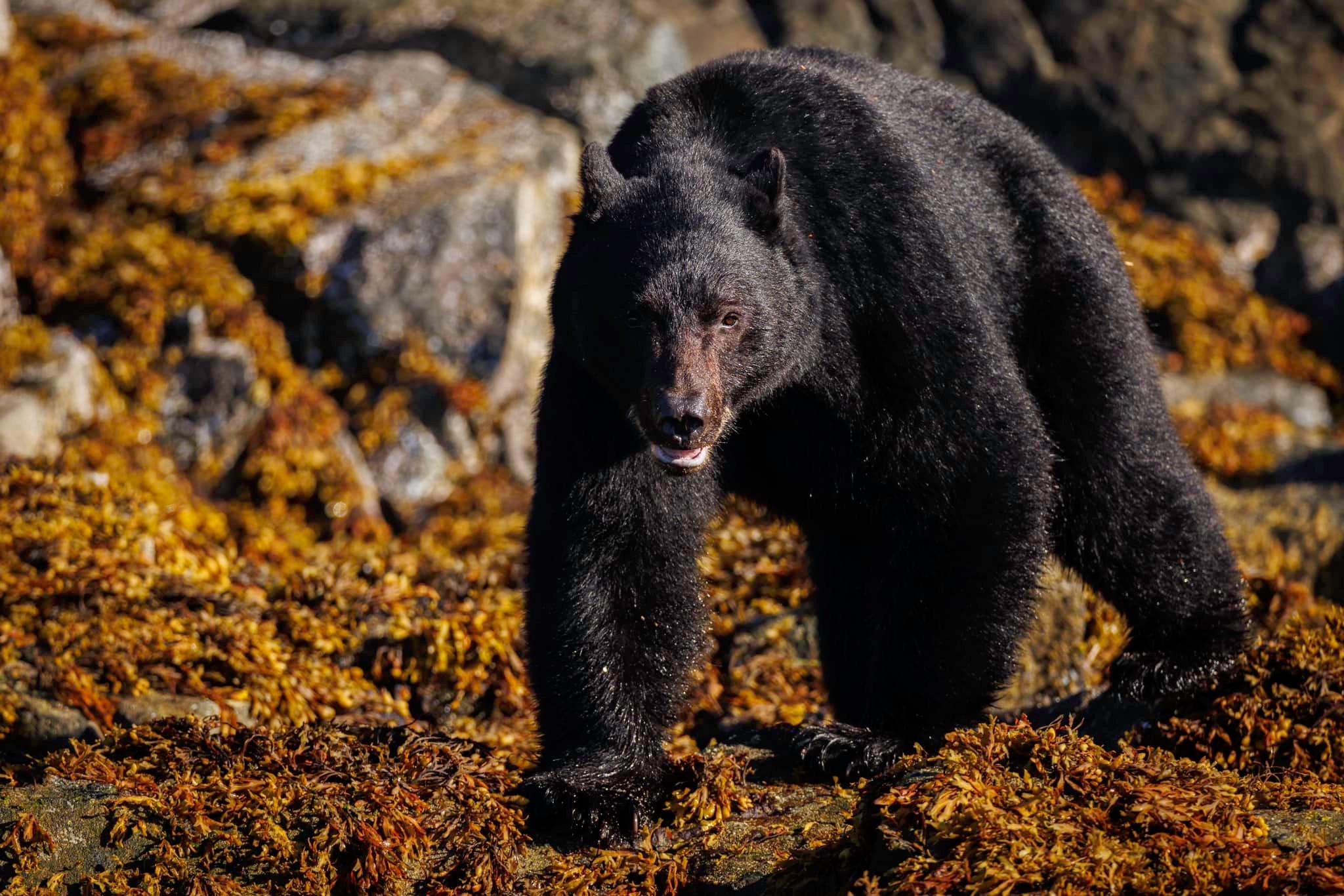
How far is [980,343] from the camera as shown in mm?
5176

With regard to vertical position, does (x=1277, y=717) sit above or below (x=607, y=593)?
below

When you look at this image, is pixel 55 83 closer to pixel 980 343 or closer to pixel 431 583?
→ pixel 431 583

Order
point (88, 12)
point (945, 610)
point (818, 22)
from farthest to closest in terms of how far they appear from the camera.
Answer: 1. point (818, 22)
2. point (88, 12)
3. point (945, 610)

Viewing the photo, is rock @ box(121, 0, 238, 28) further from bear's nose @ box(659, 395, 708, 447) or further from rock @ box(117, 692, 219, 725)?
bear's nose @ box(659, 395, 708, 447)

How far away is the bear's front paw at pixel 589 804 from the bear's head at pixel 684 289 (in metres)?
1.10

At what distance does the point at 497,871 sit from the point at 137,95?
9.33 meters

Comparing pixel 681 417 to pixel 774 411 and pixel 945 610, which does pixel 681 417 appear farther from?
pixel 945 610

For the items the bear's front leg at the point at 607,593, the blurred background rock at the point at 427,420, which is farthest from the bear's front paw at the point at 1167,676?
the bear's front leg at the point at 607,593

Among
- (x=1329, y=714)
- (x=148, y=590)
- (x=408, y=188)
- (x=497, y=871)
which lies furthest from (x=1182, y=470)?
(x=408, y=188)

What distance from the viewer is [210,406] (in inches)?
399

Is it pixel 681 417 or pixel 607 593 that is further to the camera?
pixel 607 593

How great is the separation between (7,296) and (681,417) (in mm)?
7497

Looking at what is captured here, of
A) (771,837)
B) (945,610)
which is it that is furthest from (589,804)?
(945,610)

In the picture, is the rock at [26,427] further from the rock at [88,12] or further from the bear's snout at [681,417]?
the bear's snout at [681,417]
